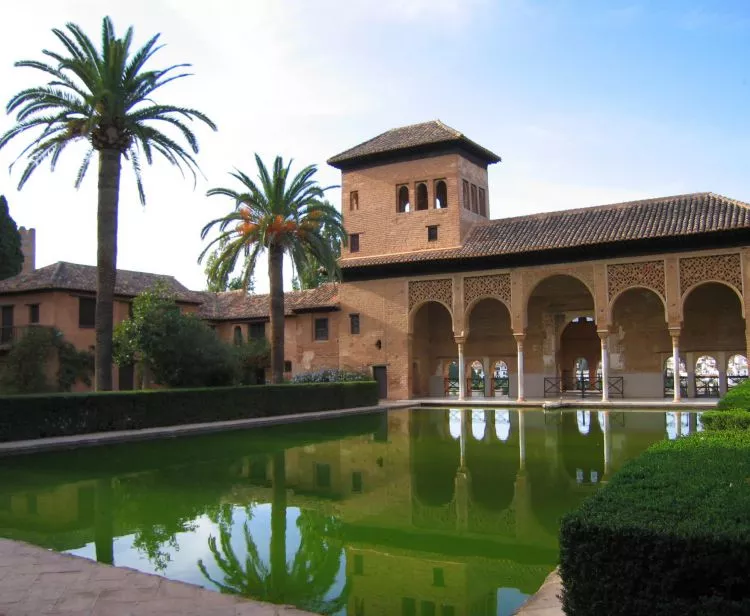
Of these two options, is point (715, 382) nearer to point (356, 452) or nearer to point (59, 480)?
point (356, 452)

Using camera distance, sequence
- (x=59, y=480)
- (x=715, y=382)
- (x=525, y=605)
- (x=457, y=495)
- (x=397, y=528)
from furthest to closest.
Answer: (x=715, y=382)
(x=59, y=480)
(x=457, y=495)
(x=397, y=528)
(x=525, y=605)

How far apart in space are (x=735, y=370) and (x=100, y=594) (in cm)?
2998

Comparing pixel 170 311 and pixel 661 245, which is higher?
pixel 661 245

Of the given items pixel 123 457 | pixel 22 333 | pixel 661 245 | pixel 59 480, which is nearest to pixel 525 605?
pixel 59 480

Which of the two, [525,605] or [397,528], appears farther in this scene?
[397,528]

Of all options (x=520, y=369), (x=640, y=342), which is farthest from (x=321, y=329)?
(x=640, y=342)

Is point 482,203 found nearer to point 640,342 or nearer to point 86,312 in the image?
point 640,342

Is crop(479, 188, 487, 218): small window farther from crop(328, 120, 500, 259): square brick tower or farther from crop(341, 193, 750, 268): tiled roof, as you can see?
crop(341, 193, 750, 268): tiled roof

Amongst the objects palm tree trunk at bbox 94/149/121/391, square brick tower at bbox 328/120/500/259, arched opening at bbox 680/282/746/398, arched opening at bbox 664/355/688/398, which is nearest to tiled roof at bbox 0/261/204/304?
palm tree trunk at bbox 94/149/121/391

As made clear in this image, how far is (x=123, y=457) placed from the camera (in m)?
13.1

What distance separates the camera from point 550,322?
29688 mm

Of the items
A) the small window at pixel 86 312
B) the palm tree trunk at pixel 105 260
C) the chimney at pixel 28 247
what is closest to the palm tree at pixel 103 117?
the palm tree trunk at pixel 105 260

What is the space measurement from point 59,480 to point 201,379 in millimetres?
15765

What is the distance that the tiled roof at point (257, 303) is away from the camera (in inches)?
1282
